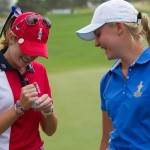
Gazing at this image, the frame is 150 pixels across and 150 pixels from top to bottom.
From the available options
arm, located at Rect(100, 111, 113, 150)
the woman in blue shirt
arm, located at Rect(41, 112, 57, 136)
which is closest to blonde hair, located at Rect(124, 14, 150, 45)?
the woman in blue shirt

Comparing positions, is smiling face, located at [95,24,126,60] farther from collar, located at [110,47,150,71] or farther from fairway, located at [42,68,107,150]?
fairway, located at [42,68,107,150]

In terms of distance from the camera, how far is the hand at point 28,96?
2.74 m

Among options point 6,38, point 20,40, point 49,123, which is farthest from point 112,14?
point 49,123

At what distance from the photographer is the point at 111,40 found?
2693 mm

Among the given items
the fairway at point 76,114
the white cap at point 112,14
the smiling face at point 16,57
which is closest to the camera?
the white cap at point 112,14

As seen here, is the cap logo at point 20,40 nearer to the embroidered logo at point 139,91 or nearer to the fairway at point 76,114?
the embroidered logo at point 139,91

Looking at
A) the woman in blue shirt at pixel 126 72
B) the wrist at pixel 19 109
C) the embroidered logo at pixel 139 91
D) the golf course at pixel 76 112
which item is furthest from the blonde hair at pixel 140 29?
the golf course at pixel 76 112

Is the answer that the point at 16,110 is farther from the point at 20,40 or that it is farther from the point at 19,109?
the point at 20,40

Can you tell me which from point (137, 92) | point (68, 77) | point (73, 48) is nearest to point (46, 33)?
point (137, 92)

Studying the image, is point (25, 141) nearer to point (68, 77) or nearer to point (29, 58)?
point (29, 58)

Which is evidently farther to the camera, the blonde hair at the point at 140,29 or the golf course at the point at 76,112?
the golf course at the point at 76,112

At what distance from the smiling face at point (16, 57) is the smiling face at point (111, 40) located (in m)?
0.47

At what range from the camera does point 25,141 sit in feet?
9.75

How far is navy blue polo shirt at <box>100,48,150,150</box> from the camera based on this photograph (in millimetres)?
2611
